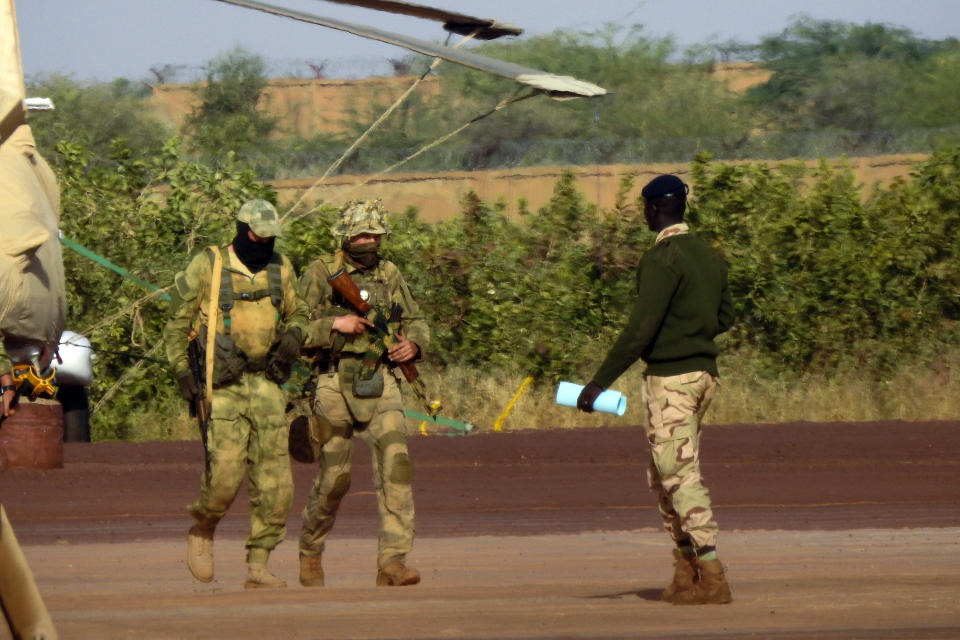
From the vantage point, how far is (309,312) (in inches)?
417

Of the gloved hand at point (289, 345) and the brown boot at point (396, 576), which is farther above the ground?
the gloved hand at point (289, 345)

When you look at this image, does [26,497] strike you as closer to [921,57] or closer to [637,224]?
[637,224]

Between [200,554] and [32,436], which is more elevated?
[200,554]

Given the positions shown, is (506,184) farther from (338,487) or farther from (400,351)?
(338,487)

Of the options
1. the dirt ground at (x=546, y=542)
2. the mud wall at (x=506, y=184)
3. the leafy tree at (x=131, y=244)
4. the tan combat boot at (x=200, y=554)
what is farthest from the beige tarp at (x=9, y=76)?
the mud wall at (x=506, y=184)

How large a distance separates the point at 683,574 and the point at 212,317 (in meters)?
2.99

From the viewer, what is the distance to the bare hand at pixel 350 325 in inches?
408

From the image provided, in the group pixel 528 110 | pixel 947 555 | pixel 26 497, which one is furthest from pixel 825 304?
pixel 528 110

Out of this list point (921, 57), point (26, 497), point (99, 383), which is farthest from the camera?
point (921, 57)

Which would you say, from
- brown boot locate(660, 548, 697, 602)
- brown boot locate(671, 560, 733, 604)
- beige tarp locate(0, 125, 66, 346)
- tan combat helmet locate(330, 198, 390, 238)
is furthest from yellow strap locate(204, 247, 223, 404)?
beige tarp locate(0, 125, 66, 346)

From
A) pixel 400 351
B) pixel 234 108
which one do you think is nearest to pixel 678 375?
pixel 400 351

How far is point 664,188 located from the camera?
9.14 m

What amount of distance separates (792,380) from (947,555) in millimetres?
12070

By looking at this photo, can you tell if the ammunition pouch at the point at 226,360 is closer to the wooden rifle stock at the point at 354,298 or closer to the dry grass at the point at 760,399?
the wooden rifle stock at the point at 354,298
